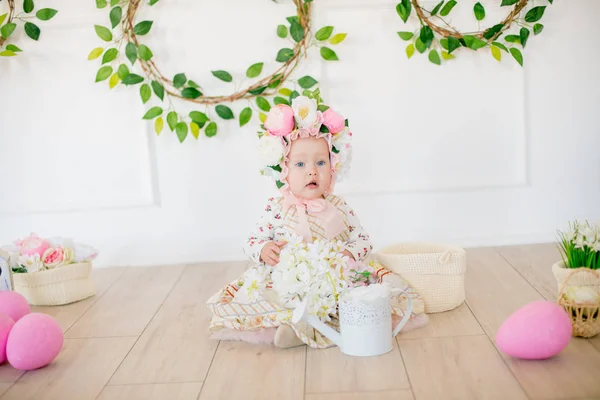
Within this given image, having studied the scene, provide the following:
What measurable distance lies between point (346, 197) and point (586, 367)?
5.09 feet

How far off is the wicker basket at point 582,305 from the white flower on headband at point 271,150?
3.16ft

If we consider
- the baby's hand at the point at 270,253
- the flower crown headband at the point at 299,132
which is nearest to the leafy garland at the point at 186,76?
the flower crown headband at the point at 299,132

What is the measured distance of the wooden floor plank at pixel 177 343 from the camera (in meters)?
2.02

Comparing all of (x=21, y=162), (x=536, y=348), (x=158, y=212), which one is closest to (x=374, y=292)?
(x=536, y=348)

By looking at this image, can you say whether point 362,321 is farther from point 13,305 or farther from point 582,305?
point 13,305

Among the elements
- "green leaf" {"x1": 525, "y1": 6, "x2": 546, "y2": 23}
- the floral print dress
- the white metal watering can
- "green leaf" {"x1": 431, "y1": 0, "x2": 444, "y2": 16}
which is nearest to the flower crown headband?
the floral print dress

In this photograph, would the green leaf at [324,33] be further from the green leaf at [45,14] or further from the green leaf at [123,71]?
the green leaf at [45,14]

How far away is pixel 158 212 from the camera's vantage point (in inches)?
129

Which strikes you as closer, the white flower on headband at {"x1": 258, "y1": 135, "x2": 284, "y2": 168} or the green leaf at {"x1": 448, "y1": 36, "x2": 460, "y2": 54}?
the white flower on headband at {"x1": 258, "y1": 135, "x2": 284, "y2": 168}

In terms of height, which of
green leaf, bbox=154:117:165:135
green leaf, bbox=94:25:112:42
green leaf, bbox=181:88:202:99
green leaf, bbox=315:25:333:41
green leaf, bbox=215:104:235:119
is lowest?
green leaf, bbox=154:117:165:135

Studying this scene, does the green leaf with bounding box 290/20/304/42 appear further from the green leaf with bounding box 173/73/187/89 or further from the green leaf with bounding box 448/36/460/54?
the green leaf with bounding box 448/36/460/54

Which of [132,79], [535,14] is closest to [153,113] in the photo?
[132,79]

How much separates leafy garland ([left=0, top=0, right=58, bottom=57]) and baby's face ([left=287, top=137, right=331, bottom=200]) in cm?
142

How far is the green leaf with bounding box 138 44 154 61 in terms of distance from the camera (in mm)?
3113
